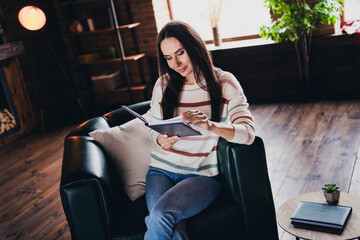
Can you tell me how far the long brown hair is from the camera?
2045mm

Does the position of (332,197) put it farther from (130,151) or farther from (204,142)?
(130,151)

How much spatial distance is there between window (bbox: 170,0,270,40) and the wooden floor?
116 cm

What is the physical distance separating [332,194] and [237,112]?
56 cm

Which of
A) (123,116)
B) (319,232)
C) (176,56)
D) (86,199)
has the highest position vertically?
(176,56)

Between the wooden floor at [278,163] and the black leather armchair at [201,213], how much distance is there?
1.50 feet

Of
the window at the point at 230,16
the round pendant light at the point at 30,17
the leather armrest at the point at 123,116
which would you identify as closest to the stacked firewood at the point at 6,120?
the round pendant light at the point at 30,17

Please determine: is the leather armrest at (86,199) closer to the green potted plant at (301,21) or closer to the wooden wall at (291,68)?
the green potted plant at (301,21)

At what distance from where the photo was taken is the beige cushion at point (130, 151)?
2.23 meters

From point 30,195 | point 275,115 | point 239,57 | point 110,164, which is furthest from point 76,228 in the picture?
point 239,57

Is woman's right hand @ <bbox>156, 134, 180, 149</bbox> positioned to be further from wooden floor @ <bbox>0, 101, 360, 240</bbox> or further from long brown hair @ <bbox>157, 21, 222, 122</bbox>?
wooden floor @ <bbox>0, 101, 360, 240</bbox>

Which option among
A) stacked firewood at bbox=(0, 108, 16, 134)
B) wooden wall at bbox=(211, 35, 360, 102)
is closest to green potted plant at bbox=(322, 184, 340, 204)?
wooden wall at bbox=(211, 35, 360, 102)

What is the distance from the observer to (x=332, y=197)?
6.17ft

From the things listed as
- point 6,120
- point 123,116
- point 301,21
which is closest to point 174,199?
point 123,116

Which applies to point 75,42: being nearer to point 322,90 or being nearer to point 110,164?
point 322,90
